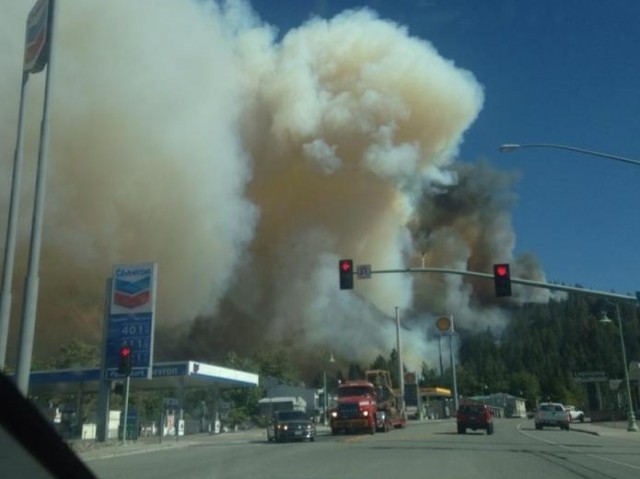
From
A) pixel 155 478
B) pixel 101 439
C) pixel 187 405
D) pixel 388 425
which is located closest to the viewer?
pixel 155 478

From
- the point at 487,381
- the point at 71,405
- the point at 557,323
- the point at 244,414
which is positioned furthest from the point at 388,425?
the point at 557,323

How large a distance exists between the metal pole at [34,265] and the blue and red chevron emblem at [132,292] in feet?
61.4

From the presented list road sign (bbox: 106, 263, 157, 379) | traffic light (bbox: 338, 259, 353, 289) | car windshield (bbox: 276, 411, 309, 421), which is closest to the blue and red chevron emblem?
road sign (bbox: 106, 263, 157, 379)

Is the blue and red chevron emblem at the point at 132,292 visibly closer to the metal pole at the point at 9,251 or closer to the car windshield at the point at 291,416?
the car windshield at the point at 291,416

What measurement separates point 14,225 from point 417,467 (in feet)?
36.4

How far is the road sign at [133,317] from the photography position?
118 feet

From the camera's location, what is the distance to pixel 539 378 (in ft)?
456

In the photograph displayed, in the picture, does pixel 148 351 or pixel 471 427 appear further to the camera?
pixel 471 427

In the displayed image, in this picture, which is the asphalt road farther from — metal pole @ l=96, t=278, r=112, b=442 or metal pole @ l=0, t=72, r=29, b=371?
metal pole @ l=96, t=278, r=112, b=442

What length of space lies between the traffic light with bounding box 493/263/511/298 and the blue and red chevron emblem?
19.3 metres

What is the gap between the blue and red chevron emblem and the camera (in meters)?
37.3

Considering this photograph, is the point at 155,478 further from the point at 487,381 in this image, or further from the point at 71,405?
the point at 487,381

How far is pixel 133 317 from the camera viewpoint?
36.9m

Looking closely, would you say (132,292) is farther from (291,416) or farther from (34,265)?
(34,265)
